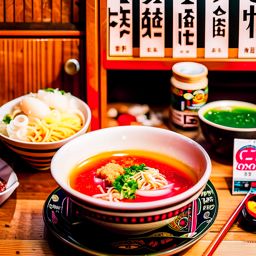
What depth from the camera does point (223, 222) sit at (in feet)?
5.34

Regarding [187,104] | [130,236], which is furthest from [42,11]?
[130,236]

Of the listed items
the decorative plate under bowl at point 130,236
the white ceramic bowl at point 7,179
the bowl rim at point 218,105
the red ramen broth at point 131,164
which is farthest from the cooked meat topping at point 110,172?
the bowl rim at point 218,105

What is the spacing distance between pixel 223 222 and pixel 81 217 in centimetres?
38

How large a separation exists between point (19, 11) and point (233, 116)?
2.50ft

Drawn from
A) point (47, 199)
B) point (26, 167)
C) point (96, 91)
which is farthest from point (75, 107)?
point (47, 199)

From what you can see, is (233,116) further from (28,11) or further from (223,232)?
(28,11)

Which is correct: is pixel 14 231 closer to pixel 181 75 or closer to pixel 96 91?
pixel 96 91

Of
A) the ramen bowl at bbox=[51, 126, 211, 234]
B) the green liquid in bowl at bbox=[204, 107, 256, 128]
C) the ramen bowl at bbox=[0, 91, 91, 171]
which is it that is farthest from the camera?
the green liquid in bowl at bbox=[204, 107, 256, 128]

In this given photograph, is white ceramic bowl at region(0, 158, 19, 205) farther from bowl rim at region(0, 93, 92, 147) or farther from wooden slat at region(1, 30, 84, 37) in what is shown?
wooden slat at region(1, 30, 84, 37)

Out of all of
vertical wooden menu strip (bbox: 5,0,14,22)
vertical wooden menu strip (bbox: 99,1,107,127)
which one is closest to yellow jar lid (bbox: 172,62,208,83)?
vertical wooden menu strip (bbox: 99,1,107,127)

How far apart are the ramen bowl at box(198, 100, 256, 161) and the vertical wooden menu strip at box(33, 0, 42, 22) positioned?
0.59 metres

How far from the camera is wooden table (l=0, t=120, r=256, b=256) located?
4.98 ft

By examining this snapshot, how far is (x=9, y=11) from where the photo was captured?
197cm

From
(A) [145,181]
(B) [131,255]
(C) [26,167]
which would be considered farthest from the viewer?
(C) [26,167]
